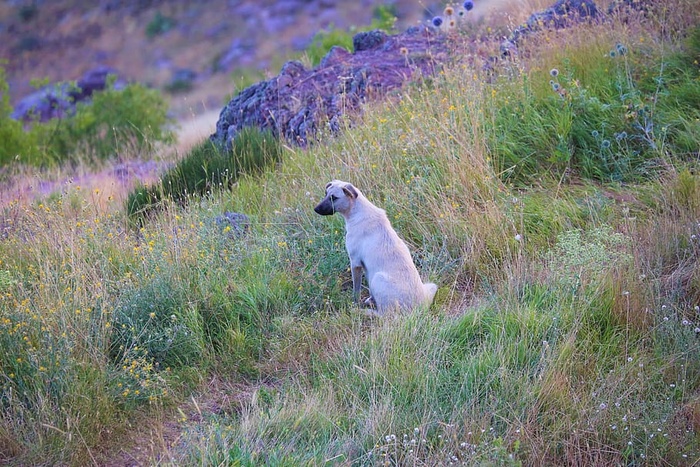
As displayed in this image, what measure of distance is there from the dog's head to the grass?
585 mm

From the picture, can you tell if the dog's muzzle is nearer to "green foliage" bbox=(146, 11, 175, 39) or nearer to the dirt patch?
the dirt patch

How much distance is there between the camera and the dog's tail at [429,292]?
5.57 m

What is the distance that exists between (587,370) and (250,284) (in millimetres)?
2609

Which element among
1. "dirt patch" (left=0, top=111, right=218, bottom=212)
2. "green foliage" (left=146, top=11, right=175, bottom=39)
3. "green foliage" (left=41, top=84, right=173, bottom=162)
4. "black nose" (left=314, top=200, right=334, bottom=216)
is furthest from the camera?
"green foliage" (left=146, top=11, right=175, bottom=39)

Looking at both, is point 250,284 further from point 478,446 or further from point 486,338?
point 478,446

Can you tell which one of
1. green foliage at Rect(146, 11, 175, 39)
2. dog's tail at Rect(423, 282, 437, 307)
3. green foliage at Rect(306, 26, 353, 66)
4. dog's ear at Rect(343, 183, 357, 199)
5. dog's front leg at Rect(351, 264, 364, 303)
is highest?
green foliage at Rect(146, 11, 175, 39)

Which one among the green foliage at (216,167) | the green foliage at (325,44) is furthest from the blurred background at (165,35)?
the green foliage at (216,167)

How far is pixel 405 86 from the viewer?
29.2 ft

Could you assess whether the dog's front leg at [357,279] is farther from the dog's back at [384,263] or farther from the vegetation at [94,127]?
the vegetation at [94,127]

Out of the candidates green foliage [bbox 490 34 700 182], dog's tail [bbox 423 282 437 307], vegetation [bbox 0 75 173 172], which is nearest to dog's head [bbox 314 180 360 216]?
dog's tail [bbox 423 282 437 307]

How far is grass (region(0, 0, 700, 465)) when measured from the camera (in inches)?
173

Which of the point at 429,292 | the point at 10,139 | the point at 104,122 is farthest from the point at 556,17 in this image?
the point at 10,139

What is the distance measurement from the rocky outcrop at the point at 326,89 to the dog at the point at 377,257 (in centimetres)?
263

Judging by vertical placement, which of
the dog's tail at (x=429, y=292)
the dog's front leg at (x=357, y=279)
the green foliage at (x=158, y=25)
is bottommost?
the dog's tail at (x=429, y=292)
